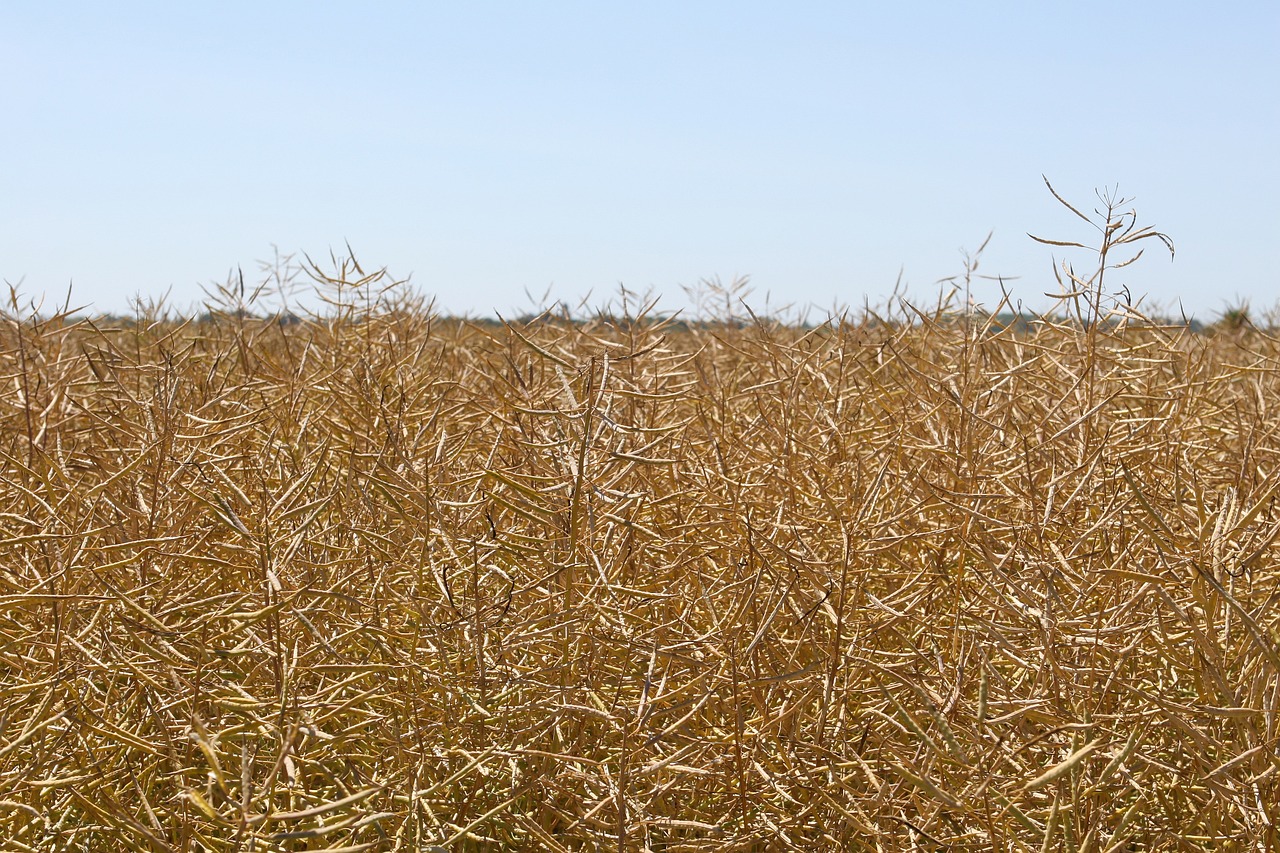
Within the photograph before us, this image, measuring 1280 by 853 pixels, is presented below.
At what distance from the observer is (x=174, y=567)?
1529 mm

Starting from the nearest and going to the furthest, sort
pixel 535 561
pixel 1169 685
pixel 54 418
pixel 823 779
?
pixel 823 779, pixel 1169 685, pixel 535 561, pixel 54 418

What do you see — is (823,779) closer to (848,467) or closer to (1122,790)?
(1122,790)

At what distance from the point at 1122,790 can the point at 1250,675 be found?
19cm

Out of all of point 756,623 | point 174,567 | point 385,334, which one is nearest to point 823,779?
point 756,623

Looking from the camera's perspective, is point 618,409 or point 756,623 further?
point 618,409

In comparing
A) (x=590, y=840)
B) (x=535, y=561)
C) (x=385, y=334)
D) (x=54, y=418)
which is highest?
(x=385, y=334)

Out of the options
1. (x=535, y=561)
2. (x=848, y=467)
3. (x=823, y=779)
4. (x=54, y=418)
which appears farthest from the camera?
(x=54, y=418)

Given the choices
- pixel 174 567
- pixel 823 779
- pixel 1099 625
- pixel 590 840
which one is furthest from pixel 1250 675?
pixel 174 567

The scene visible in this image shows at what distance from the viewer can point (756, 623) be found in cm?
132

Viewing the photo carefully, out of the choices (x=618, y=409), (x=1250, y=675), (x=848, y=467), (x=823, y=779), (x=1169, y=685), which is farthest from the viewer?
(x=618, y=409)

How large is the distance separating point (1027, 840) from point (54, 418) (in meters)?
1.83

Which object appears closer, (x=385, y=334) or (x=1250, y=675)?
(x=1250, y=675)

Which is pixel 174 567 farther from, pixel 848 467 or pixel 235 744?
pixel 848 467

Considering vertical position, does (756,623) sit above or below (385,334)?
below
